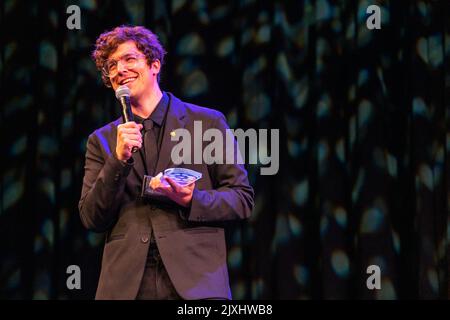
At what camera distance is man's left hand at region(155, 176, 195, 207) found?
1781 millimetres

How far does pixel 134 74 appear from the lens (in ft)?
6.86

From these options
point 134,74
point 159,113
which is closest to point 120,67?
point 134,74

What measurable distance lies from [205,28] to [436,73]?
1006 millimetres

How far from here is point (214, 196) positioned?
1.90 metres

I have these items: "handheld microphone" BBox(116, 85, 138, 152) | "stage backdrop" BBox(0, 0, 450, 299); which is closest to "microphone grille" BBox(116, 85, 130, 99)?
"handheld microphone" BBox(116, 85, 138, 152)

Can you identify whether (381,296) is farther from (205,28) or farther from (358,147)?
(205,28)

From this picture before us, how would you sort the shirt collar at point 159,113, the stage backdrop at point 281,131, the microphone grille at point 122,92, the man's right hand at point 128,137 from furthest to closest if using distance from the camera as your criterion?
1. the stage backdrop at point 281,131
2. the shirt collar at point 159,113
3. the microphone grille at point 122,92
4. the man's right hand at point 128,137

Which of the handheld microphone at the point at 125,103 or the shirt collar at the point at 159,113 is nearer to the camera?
the handheld microphone at the point at 125,103

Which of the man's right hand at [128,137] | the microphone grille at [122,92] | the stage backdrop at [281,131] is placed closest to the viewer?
the man's right hand at [128,137]

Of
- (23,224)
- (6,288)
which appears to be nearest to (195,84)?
(23,224)

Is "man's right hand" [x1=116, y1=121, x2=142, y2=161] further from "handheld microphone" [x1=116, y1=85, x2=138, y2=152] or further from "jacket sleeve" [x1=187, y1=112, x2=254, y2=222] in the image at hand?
"jacket sleeve" [x1=187, y1=112, x2=254, y2=222]

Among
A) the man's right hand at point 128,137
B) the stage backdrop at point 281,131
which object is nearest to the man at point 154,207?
the man's right hand at point 128,137

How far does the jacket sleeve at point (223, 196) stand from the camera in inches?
73.3

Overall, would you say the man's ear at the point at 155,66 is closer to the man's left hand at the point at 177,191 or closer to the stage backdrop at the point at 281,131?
the man's left hand at the point at 177,191
